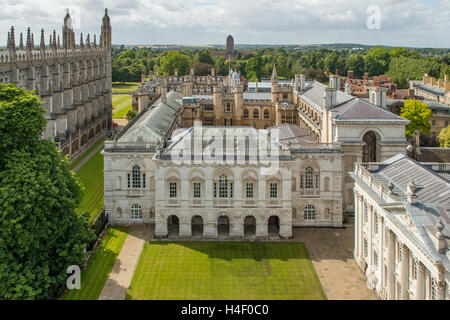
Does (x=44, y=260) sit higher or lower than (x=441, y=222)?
lower

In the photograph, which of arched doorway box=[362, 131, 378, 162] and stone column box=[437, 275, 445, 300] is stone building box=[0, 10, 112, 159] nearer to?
arched doorway box=[362, 131, 378, 162]

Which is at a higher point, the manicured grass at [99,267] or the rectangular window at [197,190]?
the rectangular window at [197,190]

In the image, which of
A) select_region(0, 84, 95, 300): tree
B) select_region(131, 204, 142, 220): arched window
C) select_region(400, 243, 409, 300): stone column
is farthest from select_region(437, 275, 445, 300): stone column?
select_region(131, 204, 142, 220): arched window

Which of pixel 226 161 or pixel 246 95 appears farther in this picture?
pixel 246 95

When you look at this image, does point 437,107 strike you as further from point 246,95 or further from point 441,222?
point 441,222

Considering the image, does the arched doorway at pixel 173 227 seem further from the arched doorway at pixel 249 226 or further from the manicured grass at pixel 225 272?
the arched doorway at pixel 249 226

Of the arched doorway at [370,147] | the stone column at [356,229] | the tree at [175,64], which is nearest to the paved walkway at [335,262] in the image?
the stone column at [356,229]
